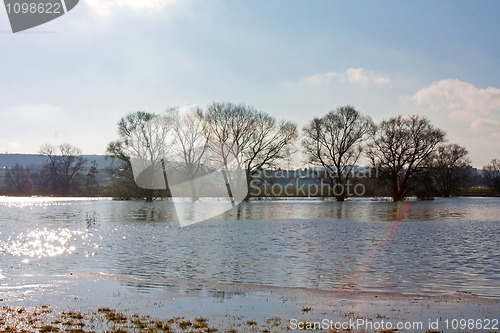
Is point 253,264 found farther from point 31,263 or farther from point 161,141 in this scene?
point 161,141

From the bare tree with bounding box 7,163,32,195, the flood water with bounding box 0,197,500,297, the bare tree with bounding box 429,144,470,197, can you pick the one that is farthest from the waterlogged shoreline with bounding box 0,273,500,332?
the bare tree with bounding box 7,163,32,195

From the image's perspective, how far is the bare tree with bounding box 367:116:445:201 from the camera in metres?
67.3

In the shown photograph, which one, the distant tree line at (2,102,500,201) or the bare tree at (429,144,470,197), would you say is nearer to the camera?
the distant tree line at (2,102,500,201)

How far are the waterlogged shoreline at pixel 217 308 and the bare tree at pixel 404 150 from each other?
59.1 meters

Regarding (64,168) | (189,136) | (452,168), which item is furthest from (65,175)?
(452,168)

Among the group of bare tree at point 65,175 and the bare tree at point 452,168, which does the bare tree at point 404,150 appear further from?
the group of bare tree at point 65,175

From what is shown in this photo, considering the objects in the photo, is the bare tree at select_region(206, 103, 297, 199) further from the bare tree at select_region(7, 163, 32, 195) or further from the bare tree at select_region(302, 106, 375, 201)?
the bare tree at select_region(7, 163, 32, 195)

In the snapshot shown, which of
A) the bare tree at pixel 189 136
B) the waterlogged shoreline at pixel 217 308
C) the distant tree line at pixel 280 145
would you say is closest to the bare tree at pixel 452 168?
the distant tree line at pixel 280 145

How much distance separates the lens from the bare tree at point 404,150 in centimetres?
6731

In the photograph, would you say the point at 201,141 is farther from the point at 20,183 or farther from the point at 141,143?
the point at 20,183

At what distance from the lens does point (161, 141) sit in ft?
226

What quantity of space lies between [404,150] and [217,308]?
63.1 m

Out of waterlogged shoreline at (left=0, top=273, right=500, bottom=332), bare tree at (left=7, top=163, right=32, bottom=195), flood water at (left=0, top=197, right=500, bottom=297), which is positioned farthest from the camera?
bare tree at (left=7, top=163, right=32, bottom=195)

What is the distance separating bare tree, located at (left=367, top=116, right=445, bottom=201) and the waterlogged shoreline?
5913 cm
